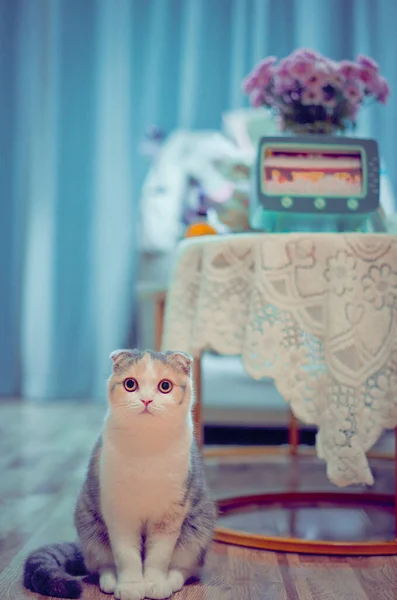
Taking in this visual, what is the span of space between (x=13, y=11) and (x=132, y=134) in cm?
91

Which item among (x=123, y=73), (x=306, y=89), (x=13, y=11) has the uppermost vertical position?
(x=13, y=11)

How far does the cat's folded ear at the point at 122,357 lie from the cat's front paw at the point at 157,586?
1.18ft

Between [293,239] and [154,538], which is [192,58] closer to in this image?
[293,239]

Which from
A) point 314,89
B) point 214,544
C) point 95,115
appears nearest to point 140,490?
point 214,544

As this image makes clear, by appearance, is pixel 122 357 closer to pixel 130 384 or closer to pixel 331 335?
pixel 130 384

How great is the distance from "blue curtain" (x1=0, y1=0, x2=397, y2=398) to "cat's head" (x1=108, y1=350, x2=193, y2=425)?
273 cm

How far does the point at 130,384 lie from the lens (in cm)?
136

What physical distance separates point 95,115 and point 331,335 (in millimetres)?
2860

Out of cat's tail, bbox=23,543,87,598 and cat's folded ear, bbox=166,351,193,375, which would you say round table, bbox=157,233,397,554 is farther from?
cat's tail, bbox=23,543,87,598

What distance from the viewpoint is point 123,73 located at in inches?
163

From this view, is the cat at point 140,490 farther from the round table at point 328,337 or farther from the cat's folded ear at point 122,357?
the round table at point 328,337

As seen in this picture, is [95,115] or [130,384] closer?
[130,384]

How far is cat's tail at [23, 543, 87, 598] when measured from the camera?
1358 millimetres

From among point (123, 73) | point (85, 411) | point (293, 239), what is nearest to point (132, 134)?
point (123, 73)
